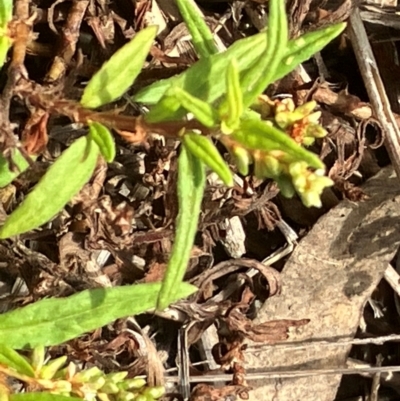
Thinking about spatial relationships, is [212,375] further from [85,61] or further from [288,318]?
[85,61]

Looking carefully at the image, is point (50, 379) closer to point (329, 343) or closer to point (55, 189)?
point (55, 189)

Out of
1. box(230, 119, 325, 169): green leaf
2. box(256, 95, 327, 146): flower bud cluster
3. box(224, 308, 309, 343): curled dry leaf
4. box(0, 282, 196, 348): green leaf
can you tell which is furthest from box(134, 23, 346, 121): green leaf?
box(224, 308, 309, 343): curled dry leaf

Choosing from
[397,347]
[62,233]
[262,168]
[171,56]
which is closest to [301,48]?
[262,168]

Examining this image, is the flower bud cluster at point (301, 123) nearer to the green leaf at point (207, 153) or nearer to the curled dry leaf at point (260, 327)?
the green leaf at point (207, 153)

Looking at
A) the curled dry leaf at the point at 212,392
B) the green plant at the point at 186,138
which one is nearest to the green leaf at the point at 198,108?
the green plant at the point at 186,138

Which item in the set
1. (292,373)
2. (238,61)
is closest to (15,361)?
(238,61)

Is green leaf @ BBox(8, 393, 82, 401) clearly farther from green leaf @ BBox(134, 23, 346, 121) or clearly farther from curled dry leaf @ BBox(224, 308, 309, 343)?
curled dry leaf @ BBox(224, 308, 309, 343)
